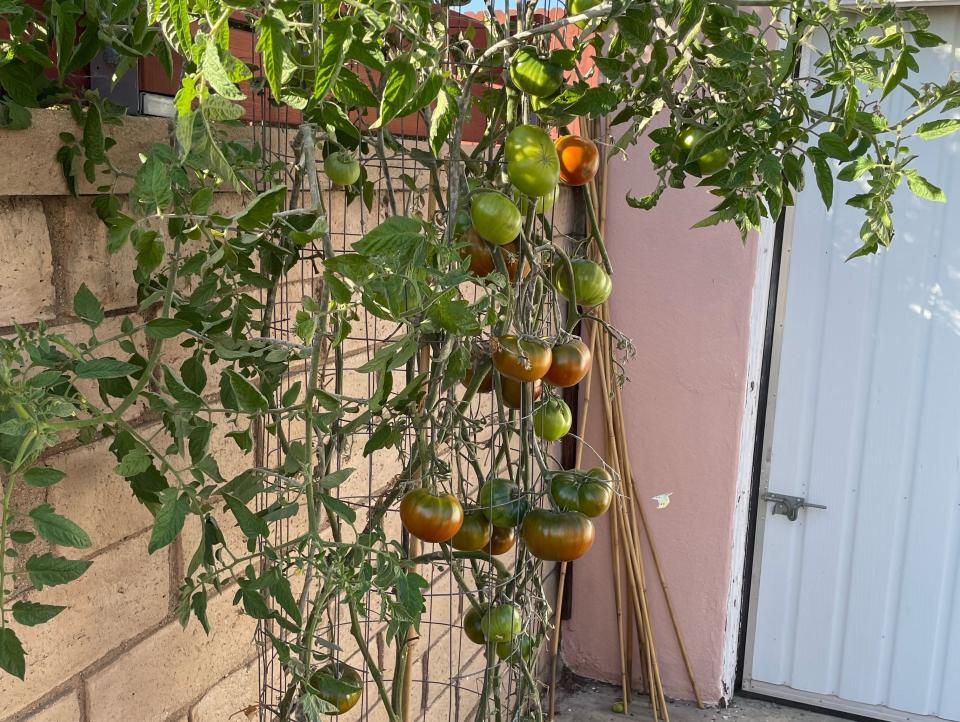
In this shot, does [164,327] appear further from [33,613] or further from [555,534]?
[555,534]

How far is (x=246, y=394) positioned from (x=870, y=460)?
2.52 meters

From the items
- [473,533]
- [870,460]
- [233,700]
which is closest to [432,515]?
[473,533]

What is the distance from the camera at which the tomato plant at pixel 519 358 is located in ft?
3.65

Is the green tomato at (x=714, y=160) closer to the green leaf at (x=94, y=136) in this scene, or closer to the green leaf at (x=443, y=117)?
the green leaf at (x=443, y=117)

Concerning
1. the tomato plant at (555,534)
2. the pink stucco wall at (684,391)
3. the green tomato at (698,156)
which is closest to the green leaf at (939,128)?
the green tomato at (698,156)

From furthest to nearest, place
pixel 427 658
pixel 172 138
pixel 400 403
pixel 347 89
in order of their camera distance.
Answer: pixel 427 658
pixel 172 138
pixel 400 403
pixel 347 89

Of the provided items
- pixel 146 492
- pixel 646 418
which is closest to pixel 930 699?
pixel 646 418

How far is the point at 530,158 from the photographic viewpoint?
1.05 metres

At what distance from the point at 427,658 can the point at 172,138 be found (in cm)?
152

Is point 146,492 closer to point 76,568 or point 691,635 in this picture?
point 76,568

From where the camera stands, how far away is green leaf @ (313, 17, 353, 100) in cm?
73

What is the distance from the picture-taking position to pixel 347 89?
849mm

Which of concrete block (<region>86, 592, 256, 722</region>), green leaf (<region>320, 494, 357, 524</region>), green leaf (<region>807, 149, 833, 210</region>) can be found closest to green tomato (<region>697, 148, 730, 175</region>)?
green leaf (<region>807, 149, 833, 210</region>)

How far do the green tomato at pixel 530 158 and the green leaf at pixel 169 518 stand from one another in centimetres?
49
